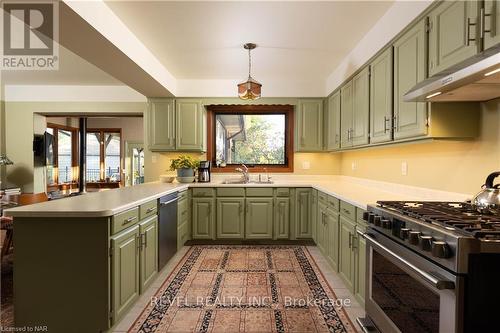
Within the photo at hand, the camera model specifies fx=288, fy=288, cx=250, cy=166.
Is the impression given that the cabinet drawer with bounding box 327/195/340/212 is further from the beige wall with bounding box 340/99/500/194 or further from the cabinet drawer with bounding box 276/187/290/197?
the cabinet drawer with bounding box 276/187/290/197

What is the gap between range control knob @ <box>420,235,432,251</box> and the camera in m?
1.26

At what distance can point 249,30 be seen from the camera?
2.77 m

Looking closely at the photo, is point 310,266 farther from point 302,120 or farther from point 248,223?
point 302,120

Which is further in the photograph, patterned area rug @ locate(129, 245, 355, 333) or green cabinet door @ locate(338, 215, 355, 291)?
green cabinet door @ locate(338, 215, 355, 291)

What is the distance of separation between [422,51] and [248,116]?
121 inches

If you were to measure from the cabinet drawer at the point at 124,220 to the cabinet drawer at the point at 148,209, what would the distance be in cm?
8

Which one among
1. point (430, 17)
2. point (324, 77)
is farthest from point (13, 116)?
point (430, 17)

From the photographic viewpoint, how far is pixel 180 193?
3.65 m

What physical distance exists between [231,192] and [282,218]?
2.64 feet

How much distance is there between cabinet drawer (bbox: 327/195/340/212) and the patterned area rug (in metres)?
0.72

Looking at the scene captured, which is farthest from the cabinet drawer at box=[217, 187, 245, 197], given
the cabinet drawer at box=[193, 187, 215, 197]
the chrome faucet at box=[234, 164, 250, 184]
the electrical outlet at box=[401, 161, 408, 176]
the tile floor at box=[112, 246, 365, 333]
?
the electrical outlet at box=[401, 161, 408, 176]

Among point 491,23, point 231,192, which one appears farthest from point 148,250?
point 491,23

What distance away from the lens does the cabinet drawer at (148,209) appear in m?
2.41

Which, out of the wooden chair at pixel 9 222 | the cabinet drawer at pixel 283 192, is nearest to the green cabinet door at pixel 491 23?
the cabinet drawer at pixel 283 192
